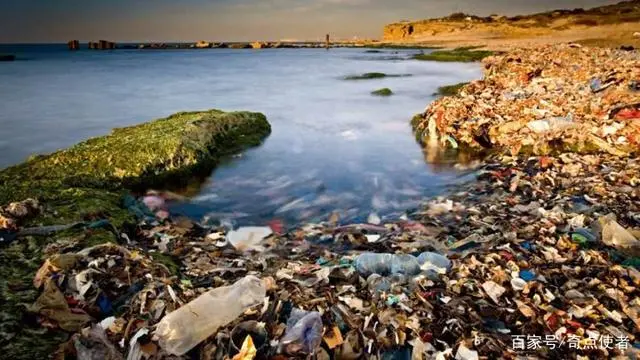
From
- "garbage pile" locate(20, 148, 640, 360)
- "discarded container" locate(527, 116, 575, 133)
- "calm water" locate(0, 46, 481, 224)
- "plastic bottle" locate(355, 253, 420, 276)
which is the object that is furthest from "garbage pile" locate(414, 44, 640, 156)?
"plastic bottle" locate(355, 253, 420, 276)

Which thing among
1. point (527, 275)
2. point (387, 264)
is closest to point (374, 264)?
point (387, 264)

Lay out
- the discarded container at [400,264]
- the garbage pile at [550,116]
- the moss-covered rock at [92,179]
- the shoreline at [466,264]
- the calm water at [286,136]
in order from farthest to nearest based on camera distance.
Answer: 1. the garbage pile at [550,116]
2. the calm water at [286,136]
3. the discarded container at [400,264]
4. the shoreline at [466,264]
5. the moss-covered rock at [92,179]

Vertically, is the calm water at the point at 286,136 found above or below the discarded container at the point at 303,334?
above

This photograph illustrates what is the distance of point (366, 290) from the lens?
3.89 metres

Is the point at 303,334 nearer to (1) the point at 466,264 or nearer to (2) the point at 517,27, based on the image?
(1) the point at 466,264

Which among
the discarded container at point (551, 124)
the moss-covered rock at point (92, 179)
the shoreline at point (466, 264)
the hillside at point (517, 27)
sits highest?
the hillside at point (517, 27)

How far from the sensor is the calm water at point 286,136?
24.2 feet

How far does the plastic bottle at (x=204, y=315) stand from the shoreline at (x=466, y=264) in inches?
4.4

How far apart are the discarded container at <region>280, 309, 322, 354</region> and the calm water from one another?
337 centimetres

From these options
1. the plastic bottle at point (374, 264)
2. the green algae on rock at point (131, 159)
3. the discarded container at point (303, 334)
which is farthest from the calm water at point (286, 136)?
the discarded container at point (303, 334)

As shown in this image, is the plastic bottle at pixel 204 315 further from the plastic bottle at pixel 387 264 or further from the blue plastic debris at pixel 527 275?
the blue plastic debris at pixel 527 275

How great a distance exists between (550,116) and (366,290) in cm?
839

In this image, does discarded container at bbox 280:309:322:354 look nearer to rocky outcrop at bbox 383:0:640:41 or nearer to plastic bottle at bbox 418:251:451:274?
plastic bottle at bbox 418:251:451:274

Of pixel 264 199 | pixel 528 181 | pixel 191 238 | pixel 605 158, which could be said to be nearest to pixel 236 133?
pixel 264 199
